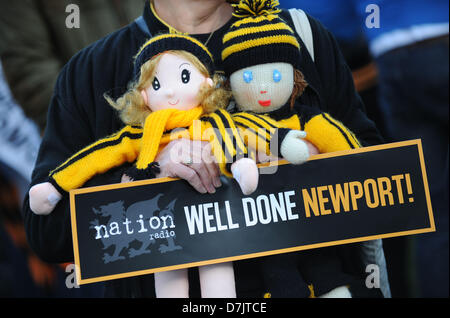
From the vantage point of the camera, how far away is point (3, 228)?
187cm

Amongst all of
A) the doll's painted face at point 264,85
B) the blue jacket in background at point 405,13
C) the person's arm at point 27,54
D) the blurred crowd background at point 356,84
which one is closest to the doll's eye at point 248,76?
the doll's painted face at point 264,85

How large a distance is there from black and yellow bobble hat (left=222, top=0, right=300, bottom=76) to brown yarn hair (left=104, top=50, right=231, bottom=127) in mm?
52

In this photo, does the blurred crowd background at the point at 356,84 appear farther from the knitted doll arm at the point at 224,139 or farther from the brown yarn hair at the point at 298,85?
the knitted doll arm at the point at 224,139

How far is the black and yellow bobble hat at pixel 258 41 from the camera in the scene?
997mm

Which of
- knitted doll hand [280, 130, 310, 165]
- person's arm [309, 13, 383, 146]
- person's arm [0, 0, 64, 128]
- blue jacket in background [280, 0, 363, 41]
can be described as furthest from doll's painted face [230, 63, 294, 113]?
person's arm [0, 0, 64, 128]

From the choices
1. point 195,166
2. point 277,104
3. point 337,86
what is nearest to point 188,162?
point 195,166

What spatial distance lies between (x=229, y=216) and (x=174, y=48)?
14.2 inches

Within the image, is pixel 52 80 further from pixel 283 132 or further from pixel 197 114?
pixel 283 132

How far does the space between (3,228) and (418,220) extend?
151 cm

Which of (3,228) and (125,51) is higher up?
(125,51)

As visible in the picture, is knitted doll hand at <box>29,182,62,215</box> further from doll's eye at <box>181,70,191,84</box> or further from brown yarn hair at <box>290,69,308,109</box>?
brown yarn hair at <box>290,69,308,109</box>

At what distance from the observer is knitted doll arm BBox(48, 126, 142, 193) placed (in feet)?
3.27

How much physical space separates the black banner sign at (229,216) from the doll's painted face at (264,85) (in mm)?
142

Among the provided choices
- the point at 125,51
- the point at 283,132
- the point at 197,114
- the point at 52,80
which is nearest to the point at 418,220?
the point at 283,132
